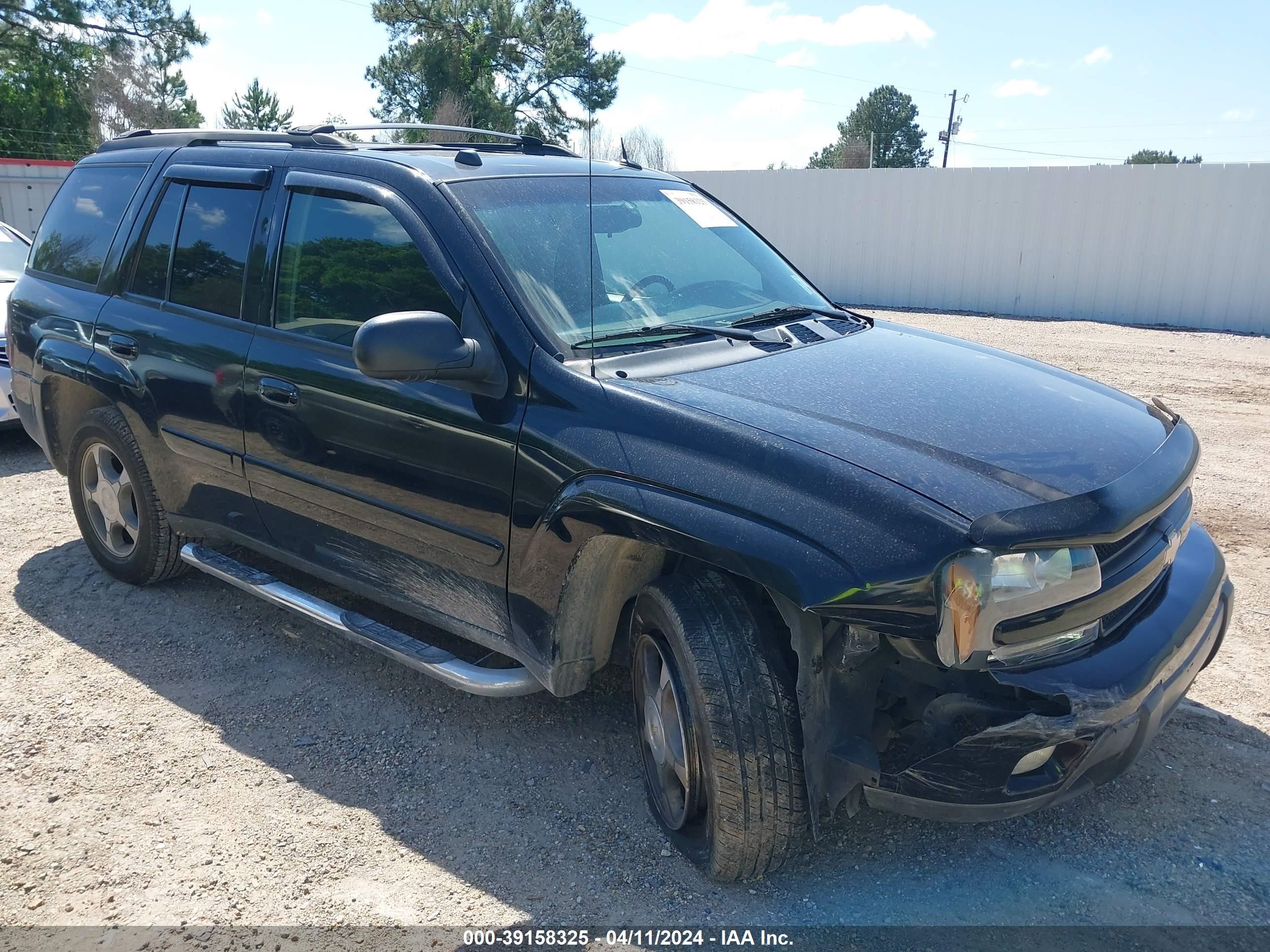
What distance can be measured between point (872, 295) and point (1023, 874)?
17053 mm

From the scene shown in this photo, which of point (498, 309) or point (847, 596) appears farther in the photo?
point (498, 309)

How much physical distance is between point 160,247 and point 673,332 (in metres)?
A: 2.48

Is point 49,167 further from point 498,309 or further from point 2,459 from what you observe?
point 498,309

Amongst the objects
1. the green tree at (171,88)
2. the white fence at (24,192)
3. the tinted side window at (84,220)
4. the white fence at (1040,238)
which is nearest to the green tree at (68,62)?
the green tree at (171,88)

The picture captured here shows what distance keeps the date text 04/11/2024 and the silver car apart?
5.48 m

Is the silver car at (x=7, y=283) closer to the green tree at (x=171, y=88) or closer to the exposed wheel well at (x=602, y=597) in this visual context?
the exposed wheel well at (x=602, y=597)

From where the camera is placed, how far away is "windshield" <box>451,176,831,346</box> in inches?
128

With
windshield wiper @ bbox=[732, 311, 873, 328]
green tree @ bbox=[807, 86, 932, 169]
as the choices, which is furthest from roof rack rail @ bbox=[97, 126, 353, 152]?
green tree @ bbox=[807, 86, 932, 169]

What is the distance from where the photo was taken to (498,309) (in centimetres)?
310

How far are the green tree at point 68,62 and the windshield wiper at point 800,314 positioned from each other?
1569 inches

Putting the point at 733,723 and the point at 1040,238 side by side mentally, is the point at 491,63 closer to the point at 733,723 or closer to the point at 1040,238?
the point at 1040,238

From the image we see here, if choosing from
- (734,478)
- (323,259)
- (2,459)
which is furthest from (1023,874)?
(2,459)

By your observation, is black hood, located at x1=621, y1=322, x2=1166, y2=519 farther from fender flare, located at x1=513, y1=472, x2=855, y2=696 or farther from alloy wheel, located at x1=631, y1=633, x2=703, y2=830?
alloy wheel, located at x1=631, y1=633, x2=703, y2=830

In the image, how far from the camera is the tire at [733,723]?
8.58ft
